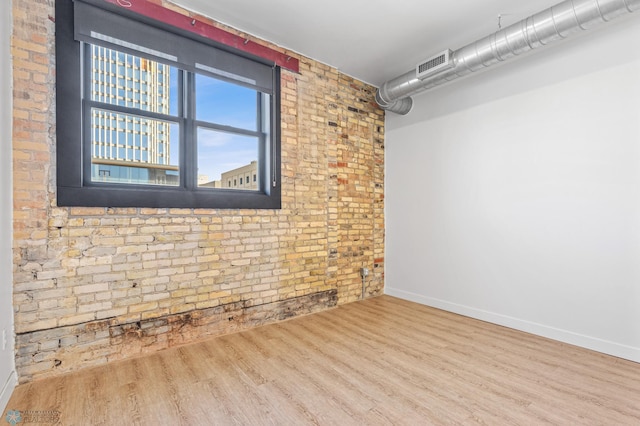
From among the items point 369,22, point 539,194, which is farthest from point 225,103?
point 539,194

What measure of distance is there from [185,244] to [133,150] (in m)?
1.02

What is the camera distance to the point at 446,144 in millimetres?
4262

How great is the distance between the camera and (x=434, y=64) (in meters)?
3.58

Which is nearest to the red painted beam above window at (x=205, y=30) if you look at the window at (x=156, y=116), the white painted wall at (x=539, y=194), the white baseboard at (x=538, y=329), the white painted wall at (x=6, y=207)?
the window at (x=156, y=116)

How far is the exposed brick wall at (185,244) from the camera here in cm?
240

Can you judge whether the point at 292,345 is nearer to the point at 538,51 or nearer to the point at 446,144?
the point at 446,144

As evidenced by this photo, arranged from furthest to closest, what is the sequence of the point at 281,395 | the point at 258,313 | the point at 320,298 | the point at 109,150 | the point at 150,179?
the point at 320,298
the point at 258,313
the point at 150,179
the point at 109,150
the point at 281,395

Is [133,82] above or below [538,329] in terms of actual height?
above

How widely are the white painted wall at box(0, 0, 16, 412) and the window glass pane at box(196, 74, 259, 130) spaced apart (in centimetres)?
142

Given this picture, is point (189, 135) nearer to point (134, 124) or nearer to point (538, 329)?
point (134, 124)

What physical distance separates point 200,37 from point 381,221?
351 centimetres

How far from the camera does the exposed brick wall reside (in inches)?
94.5

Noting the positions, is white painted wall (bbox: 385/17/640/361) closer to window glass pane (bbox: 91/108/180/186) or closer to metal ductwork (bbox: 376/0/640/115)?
metal ductwork (bbox: 376/0/640/115)

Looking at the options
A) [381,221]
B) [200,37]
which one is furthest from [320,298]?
[200,37]
